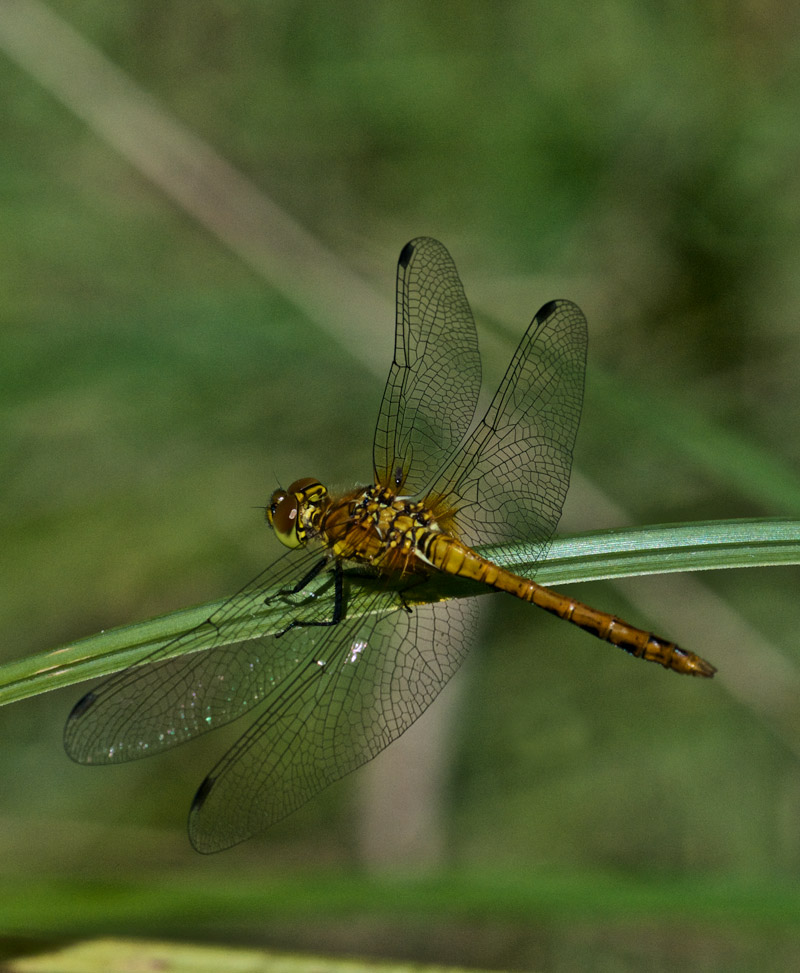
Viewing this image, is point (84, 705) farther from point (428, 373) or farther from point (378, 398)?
point (378, 398)

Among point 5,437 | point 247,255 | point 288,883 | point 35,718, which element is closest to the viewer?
point 288,883

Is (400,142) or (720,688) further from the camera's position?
(400,142)

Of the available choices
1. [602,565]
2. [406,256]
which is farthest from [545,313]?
[602,565]

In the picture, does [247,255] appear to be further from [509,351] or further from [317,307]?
[509,351]

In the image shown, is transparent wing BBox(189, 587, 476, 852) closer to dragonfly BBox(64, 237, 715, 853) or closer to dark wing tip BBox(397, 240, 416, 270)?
dragonfly BBox(64, 237, 715, 853)

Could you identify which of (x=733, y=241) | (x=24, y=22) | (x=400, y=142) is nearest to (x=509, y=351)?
(x=733, y=241)

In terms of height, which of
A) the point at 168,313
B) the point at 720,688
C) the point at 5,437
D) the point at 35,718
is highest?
the point at 168,313

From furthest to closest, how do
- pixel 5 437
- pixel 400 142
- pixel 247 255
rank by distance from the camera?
1. pixel 400 142
2. pixel 247 255
3. pixel 5 437

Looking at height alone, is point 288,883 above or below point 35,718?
below
